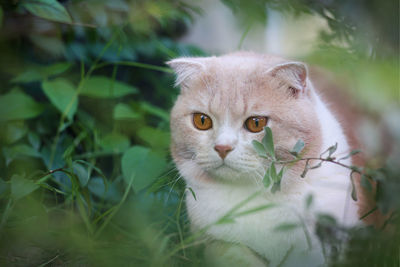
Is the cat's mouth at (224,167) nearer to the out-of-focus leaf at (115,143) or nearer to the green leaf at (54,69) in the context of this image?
the out-of-focus leaf at (115,143)

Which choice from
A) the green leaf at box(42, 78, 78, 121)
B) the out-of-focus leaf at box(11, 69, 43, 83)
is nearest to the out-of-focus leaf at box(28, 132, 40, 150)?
the green leaf at box(42, 78, 78, 121)

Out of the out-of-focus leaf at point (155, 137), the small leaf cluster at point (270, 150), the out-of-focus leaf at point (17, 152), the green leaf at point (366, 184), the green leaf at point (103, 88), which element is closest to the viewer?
the green leaf at point (366, 184)

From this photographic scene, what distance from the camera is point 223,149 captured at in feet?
4.72

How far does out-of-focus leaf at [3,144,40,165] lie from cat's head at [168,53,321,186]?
3.36ft

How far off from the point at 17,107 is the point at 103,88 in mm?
555

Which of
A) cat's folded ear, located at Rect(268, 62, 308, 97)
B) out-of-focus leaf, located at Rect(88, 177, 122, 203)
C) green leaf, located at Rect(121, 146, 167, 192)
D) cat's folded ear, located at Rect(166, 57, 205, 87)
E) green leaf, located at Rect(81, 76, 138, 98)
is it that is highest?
cat's folded ear, located at Rect(268, 62, 308, 97)

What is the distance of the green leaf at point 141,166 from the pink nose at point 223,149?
602 mm

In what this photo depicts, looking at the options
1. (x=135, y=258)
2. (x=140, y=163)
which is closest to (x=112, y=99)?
(x=140, y=163)

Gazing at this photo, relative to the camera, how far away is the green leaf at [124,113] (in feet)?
7.68

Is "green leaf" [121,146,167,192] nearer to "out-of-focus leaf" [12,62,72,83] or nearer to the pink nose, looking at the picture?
the pink nose

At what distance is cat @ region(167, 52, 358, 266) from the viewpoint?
144 centimetres

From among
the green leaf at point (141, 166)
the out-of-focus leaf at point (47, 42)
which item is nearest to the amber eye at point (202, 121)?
the green leaf at point (141, 166)

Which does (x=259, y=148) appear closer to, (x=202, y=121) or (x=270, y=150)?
(x=270, y=150)

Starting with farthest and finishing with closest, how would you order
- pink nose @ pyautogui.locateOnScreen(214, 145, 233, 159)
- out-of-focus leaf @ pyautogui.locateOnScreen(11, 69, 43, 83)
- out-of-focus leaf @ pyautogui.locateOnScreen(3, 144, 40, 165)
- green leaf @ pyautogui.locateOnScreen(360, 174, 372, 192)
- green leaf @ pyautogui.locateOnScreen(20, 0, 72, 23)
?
out-of-focus leaf @ pyautogui.locateOnScreen(11, 69, 43, 83), out-of-focus leaf @ pyautogui.locateOnScreen(3, 144, 40, 165), green leaf @ pyautogui.locateOnScreen(20, 0, 72, 23), pink nose @ pyautogui.locateOnScreen(214, 145, 233, 159), green leaf @ pyautogui.locateOnScreen(360, 174, 372, 192)
